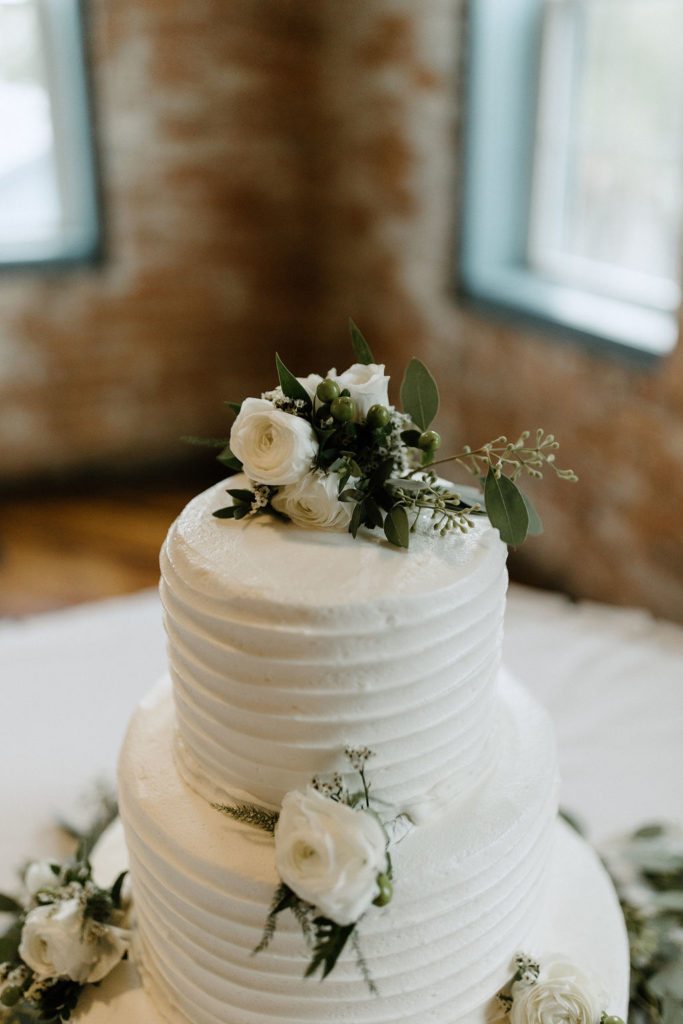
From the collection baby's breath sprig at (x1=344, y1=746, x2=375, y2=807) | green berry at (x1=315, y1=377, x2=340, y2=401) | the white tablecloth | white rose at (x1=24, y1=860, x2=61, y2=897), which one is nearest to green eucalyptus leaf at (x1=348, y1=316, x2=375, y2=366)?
green berry at (x1=315, y1=377, x2=340, y2=401)

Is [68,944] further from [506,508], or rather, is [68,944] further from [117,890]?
[506,508]

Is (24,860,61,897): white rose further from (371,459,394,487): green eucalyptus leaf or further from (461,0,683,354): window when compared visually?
(461,0,683,354): window

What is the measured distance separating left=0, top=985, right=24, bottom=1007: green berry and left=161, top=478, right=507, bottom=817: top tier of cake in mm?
528

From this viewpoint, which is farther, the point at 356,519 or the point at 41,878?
the point at 41,878

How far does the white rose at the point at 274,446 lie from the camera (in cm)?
124

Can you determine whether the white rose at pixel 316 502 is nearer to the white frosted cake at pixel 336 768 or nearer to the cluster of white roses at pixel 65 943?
the white frosted cake at pixel 336 768

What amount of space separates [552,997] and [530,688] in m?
1.55

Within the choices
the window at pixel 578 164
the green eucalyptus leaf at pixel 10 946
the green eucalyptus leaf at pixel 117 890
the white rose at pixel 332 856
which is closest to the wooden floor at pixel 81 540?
the window at pixel 578 164

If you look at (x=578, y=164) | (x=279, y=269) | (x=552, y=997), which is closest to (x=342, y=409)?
(x=552, y=997)

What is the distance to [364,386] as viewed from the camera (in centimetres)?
130

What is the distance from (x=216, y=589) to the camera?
3.93 ft

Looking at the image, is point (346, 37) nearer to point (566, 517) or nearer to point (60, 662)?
point (566, 517)

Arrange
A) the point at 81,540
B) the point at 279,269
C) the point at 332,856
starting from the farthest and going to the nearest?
1. the point at 279,269
2. the point at 81,540
3. the point at 332,856

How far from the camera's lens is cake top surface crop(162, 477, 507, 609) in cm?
118
